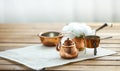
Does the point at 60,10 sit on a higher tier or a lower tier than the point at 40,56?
higher

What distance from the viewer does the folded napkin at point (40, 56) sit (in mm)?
1476

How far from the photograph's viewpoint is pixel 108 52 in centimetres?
165

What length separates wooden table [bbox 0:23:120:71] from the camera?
1.43 metres

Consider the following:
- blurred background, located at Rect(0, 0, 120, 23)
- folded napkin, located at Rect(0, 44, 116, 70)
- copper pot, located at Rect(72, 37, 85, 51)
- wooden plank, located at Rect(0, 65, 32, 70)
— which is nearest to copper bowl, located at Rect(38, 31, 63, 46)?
folded napkin, located at Rect(0, 44, 116, 70)

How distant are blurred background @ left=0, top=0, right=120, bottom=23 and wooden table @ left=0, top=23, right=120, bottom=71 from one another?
0.67 metres

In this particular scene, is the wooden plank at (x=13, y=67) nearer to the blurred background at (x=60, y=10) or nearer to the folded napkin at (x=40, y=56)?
the folded napkin at (x=40, y=56)

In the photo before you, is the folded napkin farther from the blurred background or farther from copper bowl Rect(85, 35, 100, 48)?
the blurred background

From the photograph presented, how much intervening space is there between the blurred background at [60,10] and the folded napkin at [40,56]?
135 cm

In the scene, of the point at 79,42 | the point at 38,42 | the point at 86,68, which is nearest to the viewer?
the point at 86,68

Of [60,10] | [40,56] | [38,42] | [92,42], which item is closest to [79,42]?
[92,42]

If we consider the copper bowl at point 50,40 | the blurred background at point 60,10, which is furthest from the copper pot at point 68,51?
the blurred background at point 60,10

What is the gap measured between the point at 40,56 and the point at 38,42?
0.32 metres

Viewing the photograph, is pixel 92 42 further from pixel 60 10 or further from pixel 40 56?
pixel 60 10

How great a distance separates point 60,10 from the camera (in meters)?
3.12
